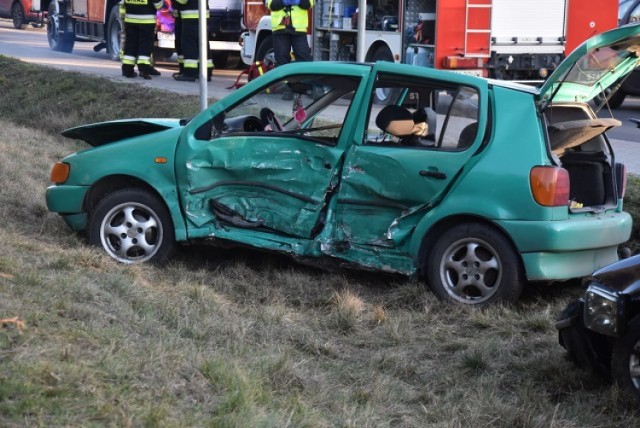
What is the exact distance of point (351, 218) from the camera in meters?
6.68

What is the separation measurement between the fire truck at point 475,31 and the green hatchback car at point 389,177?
747cm

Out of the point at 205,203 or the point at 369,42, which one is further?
the point at 369,42

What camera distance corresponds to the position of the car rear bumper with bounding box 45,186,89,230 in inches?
287

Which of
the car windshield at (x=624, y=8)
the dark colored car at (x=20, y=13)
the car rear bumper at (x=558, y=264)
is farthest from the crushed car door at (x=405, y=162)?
the dark colored car at (x=20, y=13)

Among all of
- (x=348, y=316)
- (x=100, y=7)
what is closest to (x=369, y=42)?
(x=100, y=7)

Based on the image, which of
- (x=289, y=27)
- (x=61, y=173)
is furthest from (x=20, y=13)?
(x=61, y=173)

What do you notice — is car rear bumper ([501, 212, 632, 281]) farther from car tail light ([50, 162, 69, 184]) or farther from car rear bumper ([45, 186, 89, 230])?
car tail light ([50, 162, 69, 184])

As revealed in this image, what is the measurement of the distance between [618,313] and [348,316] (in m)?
1.96

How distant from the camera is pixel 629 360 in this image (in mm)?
4547

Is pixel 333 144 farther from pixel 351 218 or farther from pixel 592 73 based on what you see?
pixel 592 73

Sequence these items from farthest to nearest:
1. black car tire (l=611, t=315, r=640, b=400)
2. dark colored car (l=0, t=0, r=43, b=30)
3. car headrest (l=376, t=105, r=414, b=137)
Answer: dark colored car (l=0, t=0, r=43, b=30) → car headrest (l=376, t=105, r=414, b=137) → black car tire (l=611, t=315, r=640, b=400)

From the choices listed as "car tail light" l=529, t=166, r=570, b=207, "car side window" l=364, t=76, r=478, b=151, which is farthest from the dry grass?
"car side window" l=364, t=76, r=478, b=151

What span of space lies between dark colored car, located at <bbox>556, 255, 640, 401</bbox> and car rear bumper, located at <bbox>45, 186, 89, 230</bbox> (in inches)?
146

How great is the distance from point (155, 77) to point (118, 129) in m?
10.4
